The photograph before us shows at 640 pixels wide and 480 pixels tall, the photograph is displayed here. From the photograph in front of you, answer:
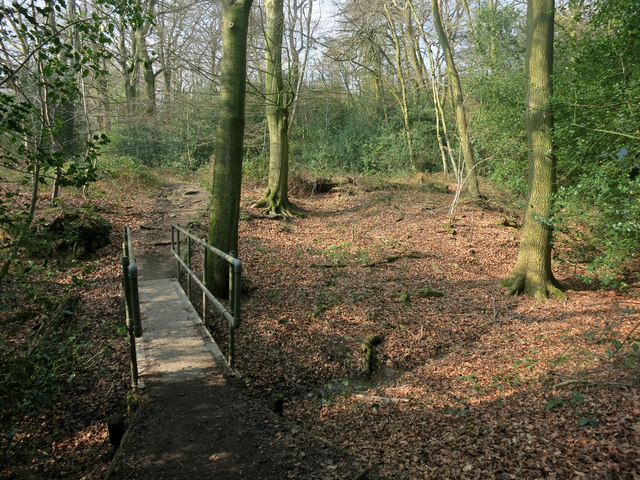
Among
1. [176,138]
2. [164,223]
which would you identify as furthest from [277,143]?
[176,138]

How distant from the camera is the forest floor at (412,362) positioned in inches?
136

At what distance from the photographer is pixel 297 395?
5.02 metres

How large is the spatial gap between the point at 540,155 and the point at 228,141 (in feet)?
19.2

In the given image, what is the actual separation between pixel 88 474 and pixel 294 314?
3.88 m

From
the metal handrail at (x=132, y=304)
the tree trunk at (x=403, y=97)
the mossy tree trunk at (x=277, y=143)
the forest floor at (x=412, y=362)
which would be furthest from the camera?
the tree trunk at (x=403, y=97)

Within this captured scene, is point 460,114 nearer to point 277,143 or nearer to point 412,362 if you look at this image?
point 277,143

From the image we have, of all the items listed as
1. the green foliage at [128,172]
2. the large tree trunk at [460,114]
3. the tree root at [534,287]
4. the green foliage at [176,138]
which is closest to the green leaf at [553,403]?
the tree root at [534,287]

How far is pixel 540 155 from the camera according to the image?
7.75 m

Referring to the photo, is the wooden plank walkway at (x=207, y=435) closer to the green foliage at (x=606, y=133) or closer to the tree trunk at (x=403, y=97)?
the green foliage at (x=606, y=133)

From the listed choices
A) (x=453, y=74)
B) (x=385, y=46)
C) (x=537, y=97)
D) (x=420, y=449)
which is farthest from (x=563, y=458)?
(x=385, y=46)

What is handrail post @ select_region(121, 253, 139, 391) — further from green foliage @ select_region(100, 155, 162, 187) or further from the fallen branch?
green foliage @ select_region(100, 155, 162, 187)

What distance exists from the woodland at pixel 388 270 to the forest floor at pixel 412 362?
0.03 meters

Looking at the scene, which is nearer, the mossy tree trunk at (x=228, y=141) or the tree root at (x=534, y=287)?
the mossy tree trunk at (x=228, y=141)

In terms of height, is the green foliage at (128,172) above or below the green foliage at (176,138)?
below
